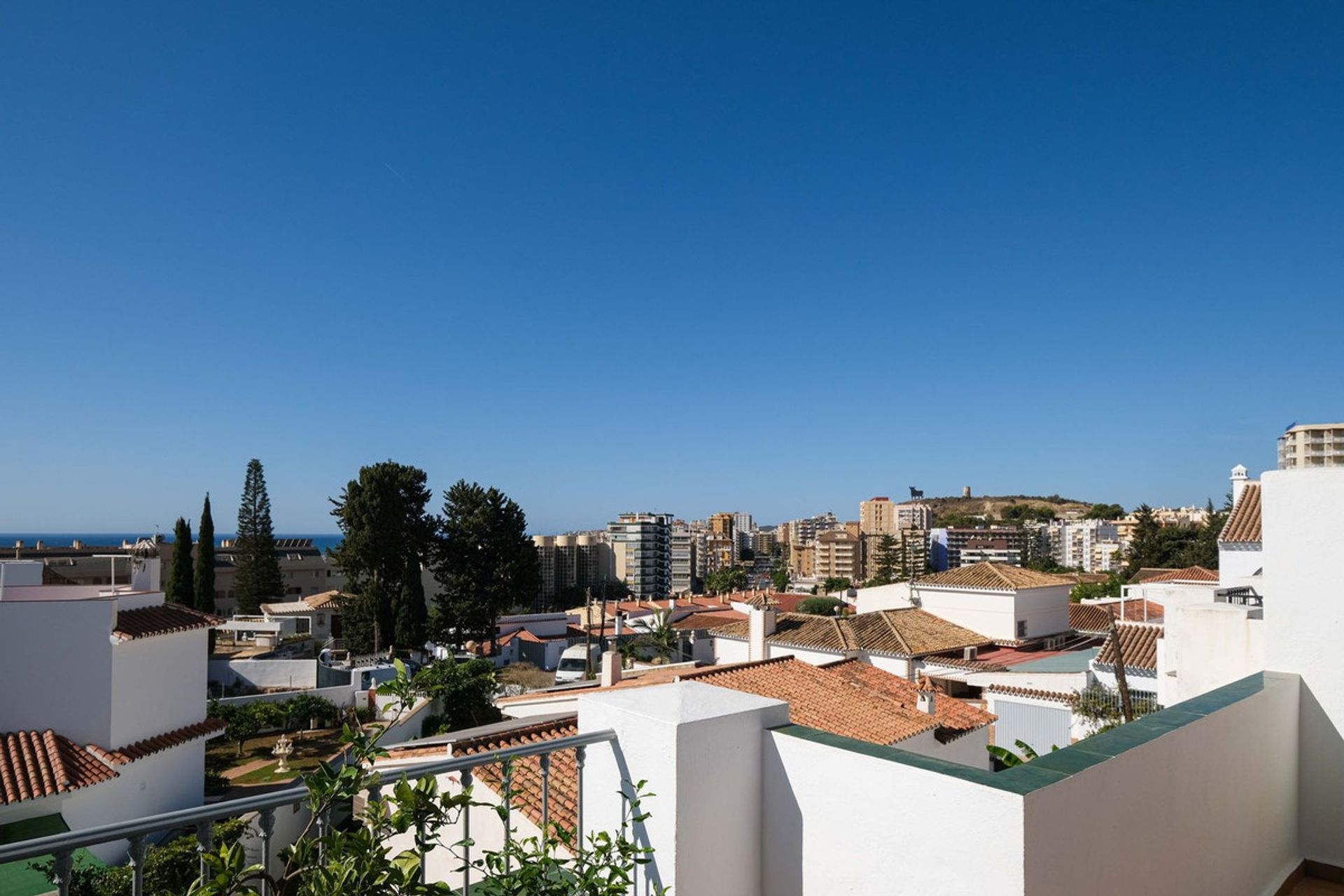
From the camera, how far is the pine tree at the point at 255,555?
1449 inches

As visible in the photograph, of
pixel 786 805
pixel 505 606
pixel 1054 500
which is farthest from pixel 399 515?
pixel 1054 500

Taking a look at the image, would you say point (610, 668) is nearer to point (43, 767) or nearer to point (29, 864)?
point (43, 767)

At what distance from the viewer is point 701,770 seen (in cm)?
203

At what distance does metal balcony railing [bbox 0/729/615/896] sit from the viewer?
4.07 ft

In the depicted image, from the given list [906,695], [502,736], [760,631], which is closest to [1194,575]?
[760,631]

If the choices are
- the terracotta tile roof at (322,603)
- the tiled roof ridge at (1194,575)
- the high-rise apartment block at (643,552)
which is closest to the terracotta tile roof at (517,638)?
the terracotta tile roof at (322,603)

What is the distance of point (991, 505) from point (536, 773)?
149368 mm

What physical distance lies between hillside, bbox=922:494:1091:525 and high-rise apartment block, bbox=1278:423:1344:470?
134 meters

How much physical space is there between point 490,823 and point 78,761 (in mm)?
8077

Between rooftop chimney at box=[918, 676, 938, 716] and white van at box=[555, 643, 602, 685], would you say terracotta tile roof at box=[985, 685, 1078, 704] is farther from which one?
white van at box=[555, 643, 602, 685]

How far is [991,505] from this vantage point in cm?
14150

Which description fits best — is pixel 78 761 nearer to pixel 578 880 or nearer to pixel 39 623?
pixel 39 623

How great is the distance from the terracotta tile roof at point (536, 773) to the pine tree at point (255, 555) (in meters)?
34.8

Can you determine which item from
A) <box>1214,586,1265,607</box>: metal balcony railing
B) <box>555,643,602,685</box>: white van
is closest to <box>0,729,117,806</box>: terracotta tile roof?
<box>1214,586,1265,607</box>: metal balcony railing
